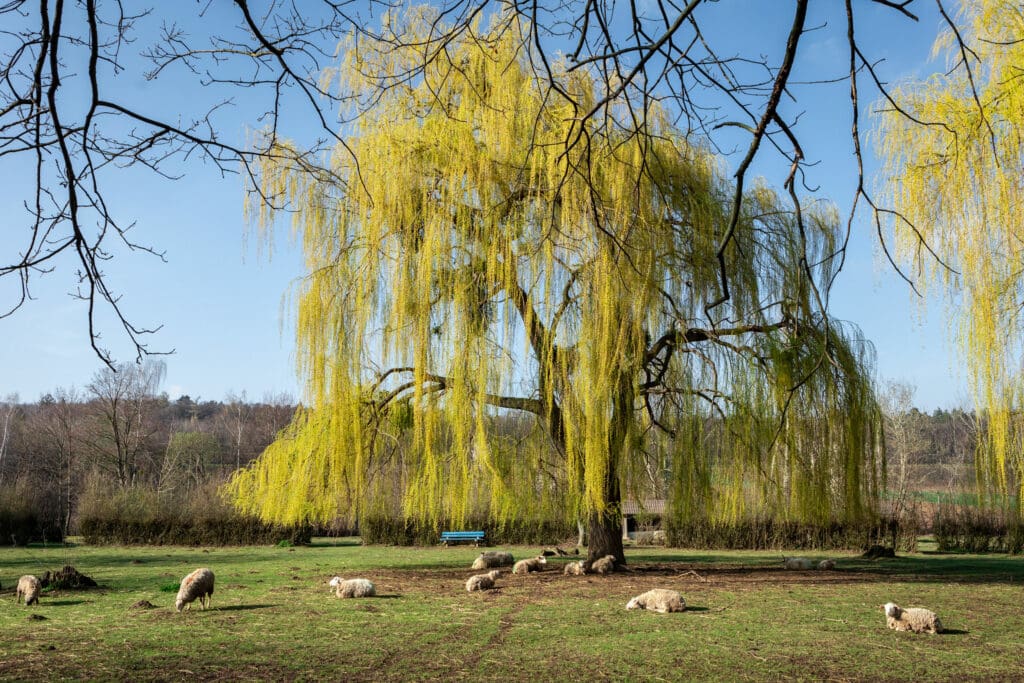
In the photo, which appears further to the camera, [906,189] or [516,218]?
[516,218]

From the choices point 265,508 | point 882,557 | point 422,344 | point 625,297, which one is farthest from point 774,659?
point 882,557

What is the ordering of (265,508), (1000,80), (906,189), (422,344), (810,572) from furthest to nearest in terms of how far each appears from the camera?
(810,572) < (265,508) < (422,344) < (906,189) < (1000,80)

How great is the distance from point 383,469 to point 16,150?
393 inches

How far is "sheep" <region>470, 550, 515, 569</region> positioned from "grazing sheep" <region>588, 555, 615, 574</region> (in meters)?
2.04

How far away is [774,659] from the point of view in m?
5.52

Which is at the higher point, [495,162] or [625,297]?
[495,162]

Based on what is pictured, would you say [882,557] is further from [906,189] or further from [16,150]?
[16,150]

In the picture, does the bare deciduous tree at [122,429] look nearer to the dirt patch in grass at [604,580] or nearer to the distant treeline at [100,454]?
the distant treeline at [100,454]

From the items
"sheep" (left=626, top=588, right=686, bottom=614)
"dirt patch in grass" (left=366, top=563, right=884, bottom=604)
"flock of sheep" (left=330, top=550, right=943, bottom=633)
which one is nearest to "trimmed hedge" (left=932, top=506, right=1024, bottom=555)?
"flock of sheep" (left=330, top=550, right=943, bottom=633)

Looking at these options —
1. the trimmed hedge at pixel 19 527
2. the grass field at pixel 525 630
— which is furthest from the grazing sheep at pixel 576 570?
the trimmed hedge at pixel 19 527

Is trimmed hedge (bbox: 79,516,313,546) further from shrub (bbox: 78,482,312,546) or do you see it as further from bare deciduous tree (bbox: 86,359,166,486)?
bare deciduous tree (bbox: 86,359,166,486)

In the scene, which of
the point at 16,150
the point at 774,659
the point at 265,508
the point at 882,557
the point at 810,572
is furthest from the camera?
the point at 882,557

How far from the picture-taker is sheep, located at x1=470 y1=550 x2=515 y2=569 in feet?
41.8

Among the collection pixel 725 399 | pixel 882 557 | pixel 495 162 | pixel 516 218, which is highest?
pixel 495 162
